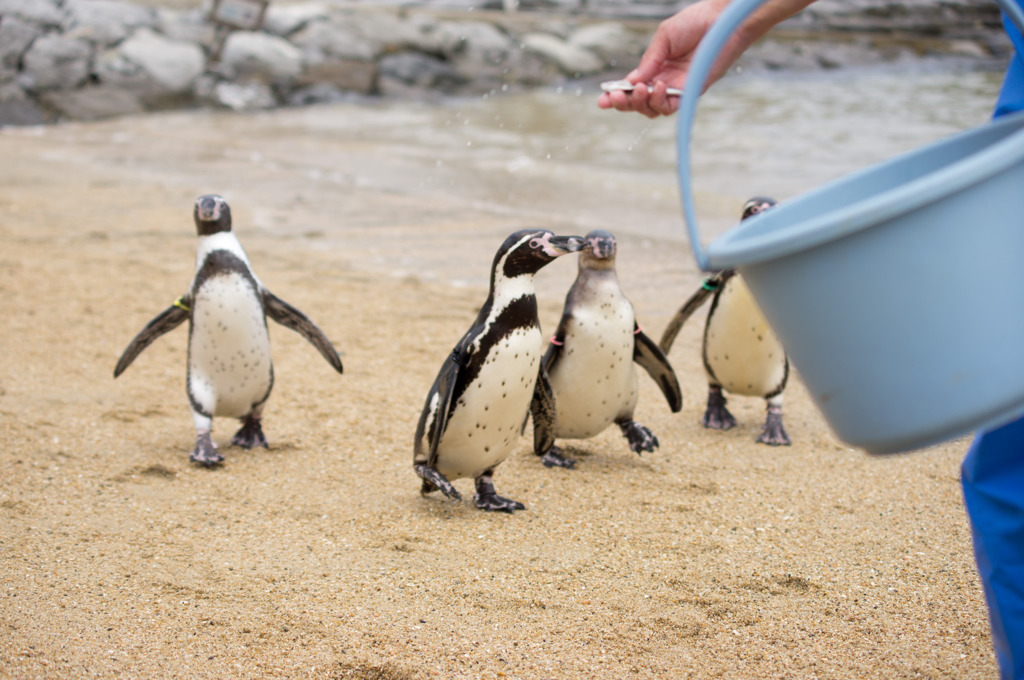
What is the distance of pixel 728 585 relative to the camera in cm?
252

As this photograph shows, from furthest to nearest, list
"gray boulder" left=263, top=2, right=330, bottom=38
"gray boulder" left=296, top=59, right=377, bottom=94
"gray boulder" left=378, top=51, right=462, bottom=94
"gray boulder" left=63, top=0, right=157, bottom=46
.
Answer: "gray boulder" left=378, top=51, right=462, bottom=94 < "gray boulder" left=263, top=2, right=330, bottom=38 < "gray boulder" left=296, top=59, right=377, bottom=94 < "gray boulder" left=63, top=0, right=157, bottom=46

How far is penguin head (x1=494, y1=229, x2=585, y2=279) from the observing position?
2879mm

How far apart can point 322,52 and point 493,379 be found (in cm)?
1656

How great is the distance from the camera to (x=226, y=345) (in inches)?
135

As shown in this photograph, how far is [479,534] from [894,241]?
6.20 ft

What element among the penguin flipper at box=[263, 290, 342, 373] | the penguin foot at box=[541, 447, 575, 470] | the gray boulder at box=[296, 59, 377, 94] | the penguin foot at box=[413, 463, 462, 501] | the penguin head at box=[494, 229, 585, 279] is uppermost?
the penguin head at box=[494, 229, 585, 279]

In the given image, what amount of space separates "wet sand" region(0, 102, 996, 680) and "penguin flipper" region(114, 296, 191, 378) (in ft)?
0.96

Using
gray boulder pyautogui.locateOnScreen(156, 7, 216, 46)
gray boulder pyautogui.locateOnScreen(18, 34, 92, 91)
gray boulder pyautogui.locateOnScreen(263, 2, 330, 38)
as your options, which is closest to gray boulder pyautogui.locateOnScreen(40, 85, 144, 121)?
gray boulder pyautogui.locateOnScreen(18, 34, 92, 91)

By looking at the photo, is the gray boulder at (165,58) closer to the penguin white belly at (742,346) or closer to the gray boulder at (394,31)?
the gray boulder at (394,31)

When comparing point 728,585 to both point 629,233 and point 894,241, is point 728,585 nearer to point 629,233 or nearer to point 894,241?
point 894,241

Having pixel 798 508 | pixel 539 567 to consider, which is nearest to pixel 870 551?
pixel 798 508

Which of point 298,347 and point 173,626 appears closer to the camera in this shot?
point 173,626

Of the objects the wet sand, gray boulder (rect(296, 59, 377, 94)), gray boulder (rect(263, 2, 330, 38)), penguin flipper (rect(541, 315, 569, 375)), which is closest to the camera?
the wet sand

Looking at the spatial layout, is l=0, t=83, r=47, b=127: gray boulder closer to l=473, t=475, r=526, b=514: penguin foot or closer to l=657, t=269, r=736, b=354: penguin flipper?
l=657, t=269, r=736, b=354: penguin flipper
